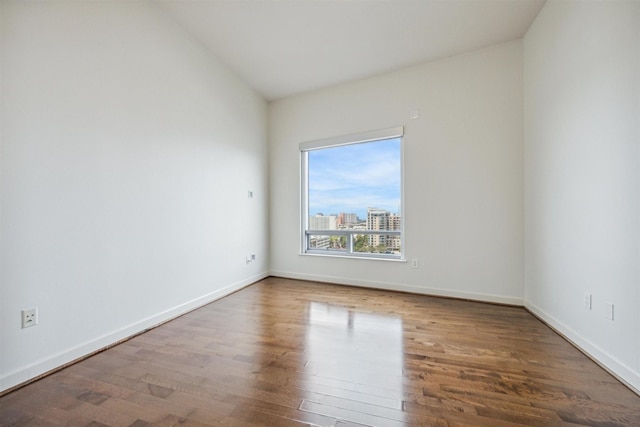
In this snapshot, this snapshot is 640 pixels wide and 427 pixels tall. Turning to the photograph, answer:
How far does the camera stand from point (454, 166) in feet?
10.2

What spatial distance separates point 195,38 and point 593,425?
433 centimetres

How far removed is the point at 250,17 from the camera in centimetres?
255

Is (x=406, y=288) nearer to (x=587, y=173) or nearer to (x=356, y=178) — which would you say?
(x=356, y=178)

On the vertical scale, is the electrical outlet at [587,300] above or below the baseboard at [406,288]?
above

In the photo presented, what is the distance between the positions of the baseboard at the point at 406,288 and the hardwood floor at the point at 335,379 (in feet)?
1.26

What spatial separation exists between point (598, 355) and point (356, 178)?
288cm

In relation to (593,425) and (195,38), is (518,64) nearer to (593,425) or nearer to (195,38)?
(593,425)

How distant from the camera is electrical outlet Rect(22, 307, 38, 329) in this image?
1.58 metres

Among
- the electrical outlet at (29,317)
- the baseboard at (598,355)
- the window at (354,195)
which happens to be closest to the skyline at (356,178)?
the window at (354,195)

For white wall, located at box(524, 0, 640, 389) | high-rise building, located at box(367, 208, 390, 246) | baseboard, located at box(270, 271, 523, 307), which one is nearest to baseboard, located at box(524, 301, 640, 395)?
white wall, located at box(524, 0, 640, 389)

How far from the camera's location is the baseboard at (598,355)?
1.50 meters

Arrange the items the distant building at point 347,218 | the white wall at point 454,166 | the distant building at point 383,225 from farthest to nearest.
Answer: the distant building at point 347,218, the distant building at point 383,225, the white wall at point 454,166

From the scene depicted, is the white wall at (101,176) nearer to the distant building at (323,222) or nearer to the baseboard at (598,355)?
the distant building at (323,222)

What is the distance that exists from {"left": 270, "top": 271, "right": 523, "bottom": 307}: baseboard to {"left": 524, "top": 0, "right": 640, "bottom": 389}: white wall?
1.05 feet
